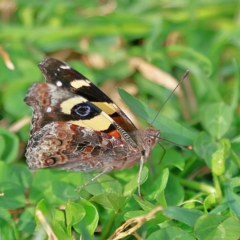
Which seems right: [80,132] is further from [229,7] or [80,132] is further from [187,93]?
[229,7]

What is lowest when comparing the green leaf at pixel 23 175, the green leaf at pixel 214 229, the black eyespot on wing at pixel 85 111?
the green leaf at pixel 23 175

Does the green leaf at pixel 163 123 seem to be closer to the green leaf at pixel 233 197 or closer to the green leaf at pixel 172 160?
→ the green leaf at pixel 172 160

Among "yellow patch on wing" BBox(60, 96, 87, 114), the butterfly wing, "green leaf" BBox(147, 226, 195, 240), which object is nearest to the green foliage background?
"green leaf" BBox(147, 226, 195, 240)

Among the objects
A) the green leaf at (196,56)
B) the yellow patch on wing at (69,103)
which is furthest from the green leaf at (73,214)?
the green leaf at (196,56)

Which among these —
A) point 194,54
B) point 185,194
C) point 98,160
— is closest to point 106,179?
point 98,160

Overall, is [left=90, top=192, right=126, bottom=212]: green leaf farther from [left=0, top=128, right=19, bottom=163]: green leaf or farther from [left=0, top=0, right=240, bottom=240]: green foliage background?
[left=0, top=128, right=19, bottom=163]: green leaf

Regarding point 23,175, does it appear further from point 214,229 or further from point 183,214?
point 214,229
